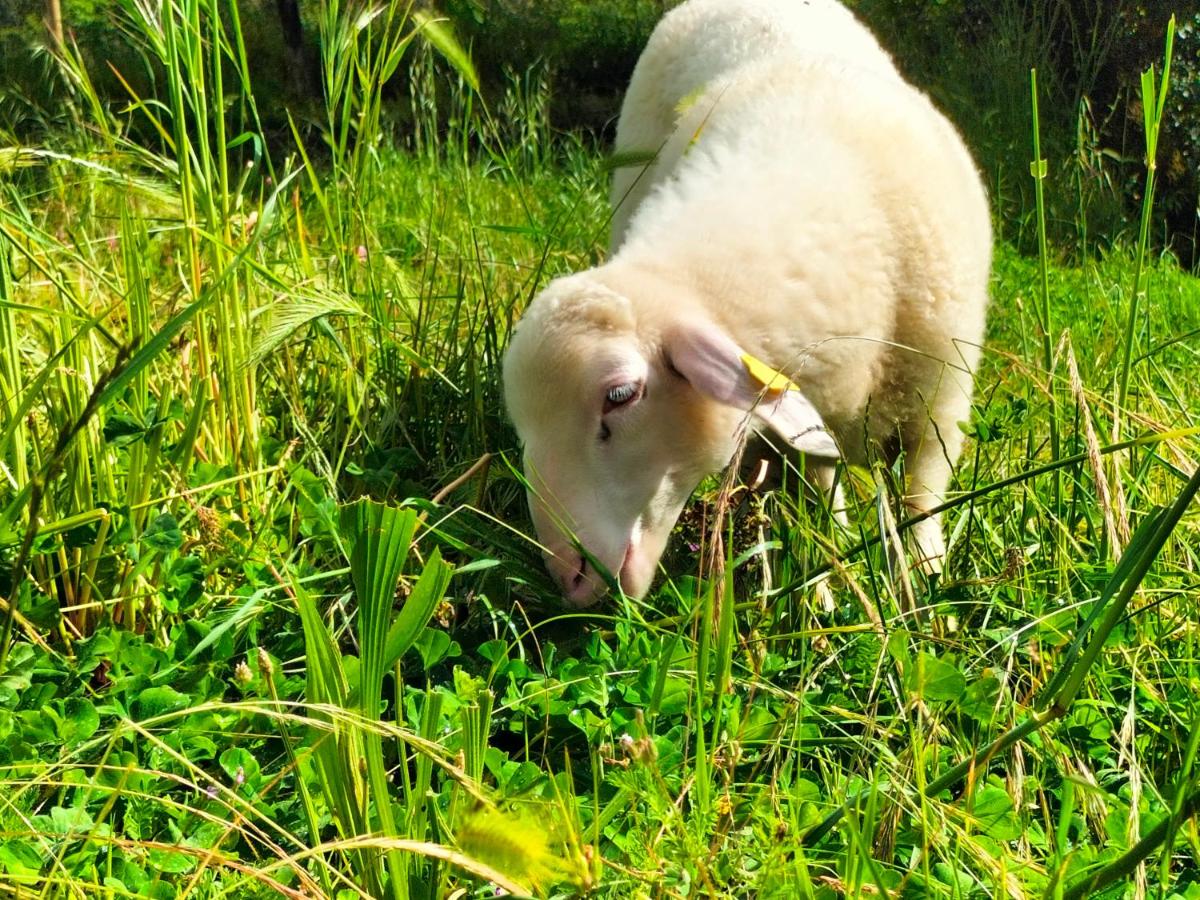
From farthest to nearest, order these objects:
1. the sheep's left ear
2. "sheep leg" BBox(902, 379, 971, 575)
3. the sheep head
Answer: "sheep leg" BBox(902, 379, 971, 575), the sheep head, the sheep's left ear

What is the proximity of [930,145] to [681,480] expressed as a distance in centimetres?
110

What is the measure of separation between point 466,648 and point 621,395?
0.57 m

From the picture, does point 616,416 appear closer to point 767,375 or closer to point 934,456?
point 767,375

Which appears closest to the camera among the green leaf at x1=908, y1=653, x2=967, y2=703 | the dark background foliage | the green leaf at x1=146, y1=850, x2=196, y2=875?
the green leaf at x1=146, y1=850, x2=196, y2=875

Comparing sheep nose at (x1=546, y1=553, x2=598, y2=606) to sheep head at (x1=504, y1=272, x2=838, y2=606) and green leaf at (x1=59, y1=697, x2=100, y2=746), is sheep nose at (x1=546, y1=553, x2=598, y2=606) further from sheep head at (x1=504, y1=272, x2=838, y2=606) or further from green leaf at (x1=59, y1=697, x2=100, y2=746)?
green leaf at (x1=59, y1=697, x2=100, y2=746)

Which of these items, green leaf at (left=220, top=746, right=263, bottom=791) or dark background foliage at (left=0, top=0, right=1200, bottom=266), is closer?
green leaf at (left=220, top=746, right=263, bottom=791)

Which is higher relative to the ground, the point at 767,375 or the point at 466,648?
the point at 767,375

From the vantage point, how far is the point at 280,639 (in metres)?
2.12

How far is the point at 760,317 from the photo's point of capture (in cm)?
245

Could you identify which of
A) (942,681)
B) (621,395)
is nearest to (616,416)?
(621,395)

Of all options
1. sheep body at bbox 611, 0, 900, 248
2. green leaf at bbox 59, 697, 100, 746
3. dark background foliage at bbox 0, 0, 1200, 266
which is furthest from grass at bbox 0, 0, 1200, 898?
dark background foliage at bbox 0, 0, 1200, 266

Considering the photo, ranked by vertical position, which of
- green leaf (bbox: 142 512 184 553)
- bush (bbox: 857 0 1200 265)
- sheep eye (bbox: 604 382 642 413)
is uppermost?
sheep eye (bbox: 604 382 642 413)

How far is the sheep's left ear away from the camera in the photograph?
211cm

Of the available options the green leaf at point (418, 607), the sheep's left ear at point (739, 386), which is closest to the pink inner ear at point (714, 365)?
the sheep's left ear at point (739, 386)
